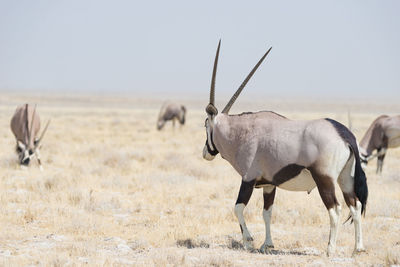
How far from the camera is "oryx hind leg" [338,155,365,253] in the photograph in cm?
617

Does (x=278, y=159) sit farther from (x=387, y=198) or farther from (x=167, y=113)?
(x=167, y=113)

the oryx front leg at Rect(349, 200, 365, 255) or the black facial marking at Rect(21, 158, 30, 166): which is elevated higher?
the oryx front leg at Rect(349, 200, 365, 255)

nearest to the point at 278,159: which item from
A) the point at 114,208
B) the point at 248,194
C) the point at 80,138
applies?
the point at 248,194

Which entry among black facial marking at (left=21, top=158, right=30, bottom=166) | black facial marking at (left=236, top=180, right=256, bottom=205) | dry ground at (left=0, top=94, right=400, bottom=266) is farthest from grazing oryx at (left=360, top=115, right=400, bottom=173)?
black facial marking at (left=236, top=180, right=256, bottom=205)

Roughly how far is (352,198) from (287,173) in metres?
0.79

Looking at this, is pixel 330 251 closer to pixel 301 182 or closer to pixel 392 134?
pixel 301 182

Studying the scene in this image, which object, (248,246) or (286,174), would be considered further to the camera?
(248,246)

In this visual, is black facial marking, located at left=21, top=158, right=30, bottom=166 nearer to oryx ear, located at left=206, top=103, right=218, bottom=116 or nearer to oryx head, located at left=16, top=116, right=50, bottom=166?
oryx head, located at left=16, top=116, right=50, bottom=166

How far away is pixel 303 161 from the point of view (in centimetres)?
604

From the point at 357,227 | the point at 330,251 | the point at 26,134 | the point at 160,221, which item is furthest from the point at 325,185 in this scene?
the point at 26,134

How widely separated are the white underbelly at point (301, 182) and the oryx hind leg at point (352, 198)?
353 millimetres

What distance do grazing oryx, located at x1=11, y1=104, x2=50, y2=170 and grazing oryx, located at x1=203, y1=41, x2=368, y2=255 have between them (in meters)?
8.25

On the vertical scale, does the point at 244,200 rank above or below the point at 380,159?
above

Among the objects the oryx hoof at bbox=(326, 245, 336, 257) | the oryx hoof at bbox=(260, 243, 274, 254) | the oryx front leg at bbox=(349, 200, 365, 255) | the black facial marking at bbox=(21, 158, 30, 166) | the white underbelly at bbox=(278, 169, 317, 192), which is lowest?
the black facial marking at bbox=(21, 158, 30, 166)
